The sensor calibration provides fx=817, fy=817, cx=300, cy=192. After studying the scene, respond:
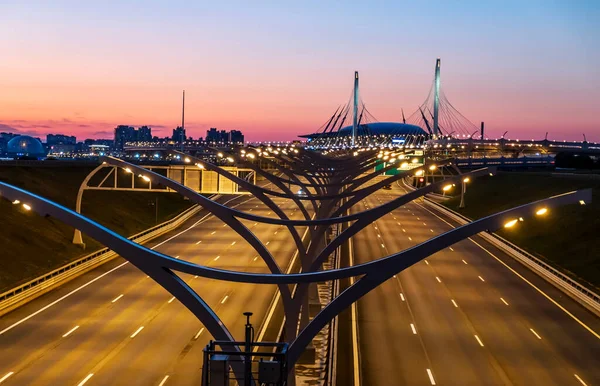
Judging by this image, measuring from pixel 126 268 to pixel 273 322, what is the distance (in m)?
19.3

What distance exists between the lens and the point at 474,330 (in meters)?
36.3

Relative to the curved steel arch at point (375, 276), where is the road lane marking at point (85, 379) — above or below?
below

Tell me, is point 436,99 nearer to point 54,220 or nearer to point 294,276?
point 54,220

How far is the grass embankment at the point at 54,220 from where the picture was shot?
52688 millimetres

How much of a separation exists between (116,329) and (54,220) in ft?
114

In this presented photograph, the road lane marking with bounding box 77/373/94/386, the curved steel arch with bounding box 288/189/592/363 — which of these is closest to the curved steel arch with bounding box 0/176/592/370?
the curved steel arch with bounding box 288/189/592/363

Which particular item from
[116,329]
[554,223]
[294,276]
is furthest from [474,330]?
[554,223]

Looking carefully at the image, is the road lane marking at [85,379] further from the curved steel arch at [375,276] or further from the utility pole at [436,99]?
the utility pole at [436,99]

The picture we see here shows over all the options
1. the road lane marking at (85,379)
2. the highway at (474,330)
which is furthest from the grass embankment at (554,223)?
the road lane marking at (85,379)

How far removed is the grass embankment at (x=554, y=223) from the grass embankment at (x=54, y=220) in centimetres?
3548

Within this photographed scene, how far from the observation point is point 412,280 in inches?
2008

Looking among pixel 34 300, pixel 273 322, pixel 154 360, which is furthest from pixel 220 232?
pixel 154 360

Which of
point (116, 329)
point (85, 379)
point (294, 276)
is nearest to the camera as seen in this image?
point (294, 276)

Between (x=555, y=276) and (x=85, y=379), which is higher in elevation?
(x=85, y=379)
